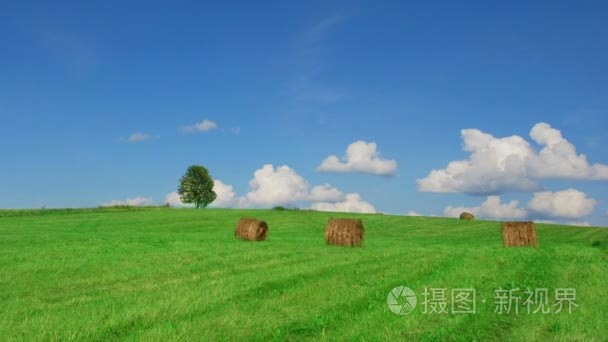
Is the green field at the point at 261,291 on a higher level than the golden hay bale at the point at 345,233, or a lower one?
lower

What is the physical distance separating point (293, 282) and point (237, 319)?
4.27m

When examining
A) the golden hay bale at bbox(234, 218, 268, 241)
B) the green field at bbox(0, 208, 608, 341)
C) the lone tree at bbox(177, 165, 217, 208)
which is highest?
the lone tree at bbox(177, 165, 217, 208)

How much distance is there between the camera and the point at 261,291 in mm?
12984

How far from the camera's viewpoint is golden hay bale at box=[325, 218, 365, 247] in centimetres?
2806

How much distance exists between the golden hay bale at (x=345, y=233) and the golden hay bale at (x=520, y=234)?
8033 mm

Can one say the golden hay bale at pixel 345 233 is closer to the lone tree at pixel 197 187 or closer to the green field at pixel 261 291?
the green field at pixel 261 291

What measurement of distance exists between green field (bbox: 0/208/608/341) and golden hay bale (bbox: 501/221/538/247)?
605cm

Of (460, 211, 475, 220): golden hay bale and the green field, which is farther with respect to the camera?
(460, 211, 475, 220): golden hay bale

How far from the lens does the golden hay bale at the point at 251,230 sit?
100 feet

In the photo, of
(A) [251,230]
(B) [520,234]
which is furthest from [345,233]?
(B) [520,234]

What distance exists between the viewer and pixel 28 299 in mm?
12844

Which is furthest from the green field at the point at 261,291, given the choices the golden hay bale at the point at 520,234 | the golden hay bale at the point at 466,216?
the golden hay bale at the point at 466,216

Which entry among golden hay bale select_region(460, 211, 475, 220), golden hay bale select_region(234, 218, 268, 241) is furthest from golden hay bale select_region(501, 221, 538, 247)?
golden hay bale select_region(460, 211, 475, 220)

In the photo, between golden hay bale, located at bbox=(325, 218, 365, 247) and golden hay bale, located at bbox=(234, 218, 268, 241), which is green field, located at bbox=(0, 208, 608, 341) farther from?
golden hay bale, located at bbox=(234, 218, 268, 241)
